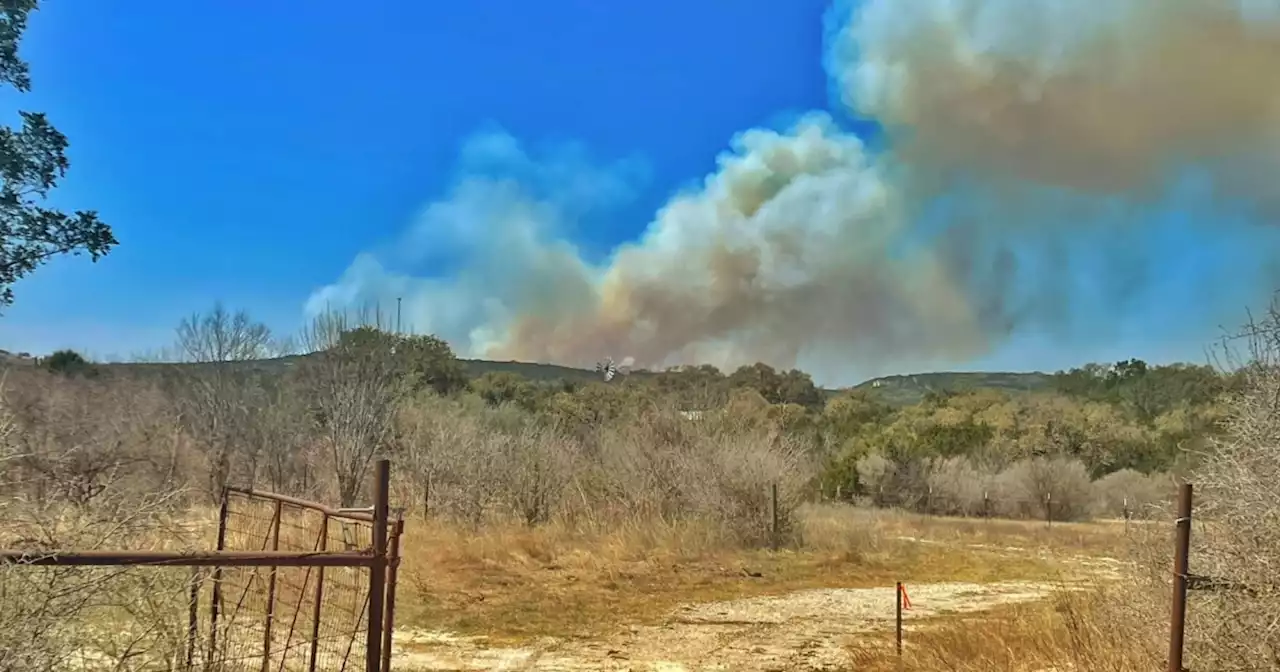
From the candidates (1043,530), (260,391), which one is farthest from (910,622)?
(260,391)

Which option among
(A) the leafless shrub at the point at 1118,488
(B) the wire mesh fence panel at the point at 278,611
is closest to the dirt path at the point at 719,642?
(B) the wire mesh fence panel at the point at 278,611

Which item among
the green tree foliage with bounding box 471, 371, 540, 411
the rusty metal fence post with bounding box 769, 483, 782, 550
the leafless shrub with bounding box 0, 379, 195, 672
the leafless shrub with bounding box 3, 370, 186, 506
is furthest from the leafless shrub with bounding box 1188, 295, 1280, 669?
the green tree foliage with bounding box 471, 371, 540, 411

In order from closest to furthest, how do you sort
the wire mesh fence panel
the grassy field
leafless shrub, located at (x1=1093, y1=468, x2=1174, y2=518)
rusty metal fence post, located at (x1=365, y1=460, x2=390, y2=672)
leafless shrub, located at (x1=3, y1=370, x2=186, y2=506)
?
rusty metal fence post, located at (x1=365, y1=460, x2=390, y2=672), the wire mesh fence panel, the grassy field, leafless shrub, located at (x1=3, y1=370, x2=186, y2=506), leafless shrub, located at (x1=1093, y1=468, x2=1174, y2=518)

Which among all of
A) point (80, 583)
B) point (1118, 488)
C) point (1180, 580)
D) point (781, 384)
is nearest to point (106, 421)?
point (80, 583)

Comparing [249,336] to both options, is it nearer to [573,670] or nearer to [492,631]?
[492,631]

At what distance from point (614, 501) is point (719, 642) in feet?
42.5

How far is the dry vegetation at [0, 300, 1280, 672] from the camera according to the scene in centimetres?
549

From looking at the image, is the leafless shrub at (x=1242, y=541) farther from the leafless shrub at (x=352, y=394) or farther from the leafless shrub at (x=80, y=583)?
the leafless shrub at (x=352, y=394)

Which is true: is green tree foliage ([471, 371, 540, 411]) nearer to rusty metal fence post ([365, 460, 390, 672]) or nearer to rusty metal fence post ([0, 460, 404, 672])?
rusty metal fence post ([0, 460, 404, 672])

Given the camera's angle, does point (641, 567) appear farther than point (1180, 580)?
Yes

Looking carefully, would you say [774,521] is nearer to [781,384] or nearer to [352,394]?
[352,394]

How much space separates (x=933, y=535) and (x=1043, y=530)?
17.3 feet

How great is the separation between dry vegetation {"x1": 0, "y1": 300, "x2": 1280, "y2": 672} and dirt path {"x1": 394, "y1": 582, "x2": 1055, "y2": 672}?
0.46m

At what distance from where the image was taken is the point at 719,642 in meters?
12.5
